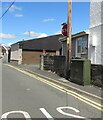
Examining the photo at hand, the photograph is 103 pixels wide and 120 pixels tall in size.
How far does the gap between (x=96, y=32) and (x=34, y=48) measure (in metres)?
22.2

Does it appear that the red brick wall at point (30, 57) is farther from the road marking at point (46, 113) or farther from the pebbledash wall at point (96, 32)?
the road marking at point (46, 113)

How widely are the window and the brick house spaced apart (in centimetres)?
Result: 1655

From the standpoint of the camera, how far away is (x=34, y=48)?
36531 mm

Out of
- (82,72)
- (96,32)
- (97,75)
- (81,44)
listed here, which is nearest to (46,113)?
(97,75)

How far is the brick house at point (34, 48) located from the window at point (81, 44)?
16.5 metres

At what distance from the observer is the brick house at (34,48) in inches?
1395

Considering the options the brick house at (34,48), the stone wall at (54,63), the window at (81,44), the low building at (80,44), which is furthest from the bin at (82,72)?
the brick house at (34,48)

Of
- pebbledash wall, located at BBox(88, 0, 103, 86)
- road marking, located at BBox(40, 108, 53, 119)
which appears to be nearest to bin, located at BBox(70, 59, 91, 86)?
pebbledash wall, located at BBox(88, 0, 103, 86)

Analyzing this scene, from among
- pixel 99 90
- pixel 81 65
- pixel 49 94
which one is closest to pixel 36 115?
pixel 49 94

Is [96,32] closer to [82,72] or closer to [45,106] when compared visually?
[82,72]

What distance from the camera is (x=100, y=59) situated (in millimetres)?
14633

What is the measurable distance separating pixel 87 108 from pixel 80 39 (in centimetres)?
1253

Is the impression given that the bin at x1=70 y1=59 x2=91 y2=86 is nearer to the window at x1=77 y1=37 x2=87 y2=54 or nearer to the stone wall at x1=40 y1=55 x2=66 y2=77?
the stone wall at x1=40 y1=55 x2=66 y2=77

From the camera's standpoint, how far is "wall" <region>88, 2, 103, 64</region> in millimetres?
14547
